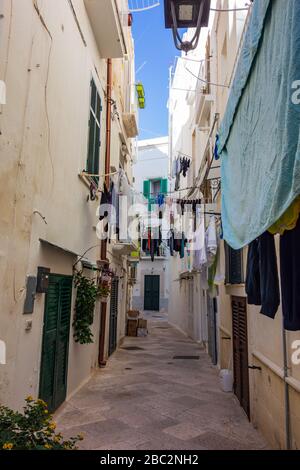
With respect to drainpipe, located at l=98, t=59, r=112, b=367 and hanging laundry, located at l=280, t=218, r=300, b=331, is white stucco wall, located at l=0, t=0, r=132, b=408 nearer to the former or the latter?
drainpipe, located at l=98, t=59, r=112, b=367

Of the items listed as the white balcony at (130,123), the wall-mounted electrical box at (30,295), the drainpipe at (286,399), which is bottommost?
the drainpipe at (286,399)

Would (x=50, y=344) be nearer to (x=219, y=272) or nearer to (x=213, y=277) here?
(x=219, y=272)

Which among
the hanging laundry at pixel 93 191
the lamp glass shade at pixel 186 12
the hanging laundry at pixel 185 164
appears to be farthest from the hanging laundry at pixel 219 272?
the hanging laundry at pixel 185 164

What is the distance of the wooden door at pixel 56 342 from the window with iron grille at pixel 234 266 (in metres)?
3.20

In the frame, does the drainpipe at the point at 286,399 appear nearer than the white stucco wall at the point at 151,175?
Yes

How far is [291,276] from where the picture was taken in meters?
2.65

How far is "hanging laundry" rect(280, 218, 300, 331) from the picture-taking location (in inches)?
99.4

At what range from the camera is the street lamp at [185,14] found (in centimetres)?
361

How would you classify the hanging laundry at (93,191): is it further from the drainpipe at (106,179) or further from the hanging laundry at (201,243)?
the hanging laundry at (201,243)

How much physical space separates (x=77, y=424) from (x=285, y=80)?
533cm

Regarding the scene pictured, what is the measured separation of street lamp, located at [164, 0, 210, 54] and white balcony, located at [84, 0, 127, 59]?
4462mm

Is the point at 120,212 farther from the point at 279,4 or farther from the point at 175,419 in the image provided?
the point at 279,4

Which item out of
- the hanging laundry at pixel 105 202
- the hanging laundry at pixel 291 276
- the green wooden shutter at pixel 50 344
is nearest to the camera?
the hanging laundry at pixel 291 276
